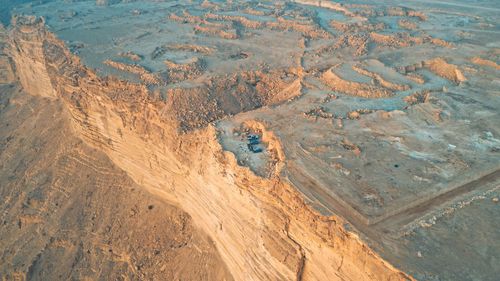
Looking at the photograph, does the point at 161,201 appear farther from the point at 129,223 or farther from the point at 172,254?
the point at 172,254

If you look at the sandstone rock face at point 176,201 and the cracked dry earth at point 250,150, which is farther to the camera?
the sandstone rock face at point 176,201

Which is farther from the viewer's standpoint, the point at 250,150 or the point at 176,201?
the point at 176,201

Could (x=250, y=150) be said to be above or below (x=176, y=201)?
above

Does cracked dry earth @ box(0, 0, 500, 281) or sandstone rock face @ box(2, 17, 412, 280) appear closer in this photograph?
cracked dry earth @ box(0, 0, 500, 281)
